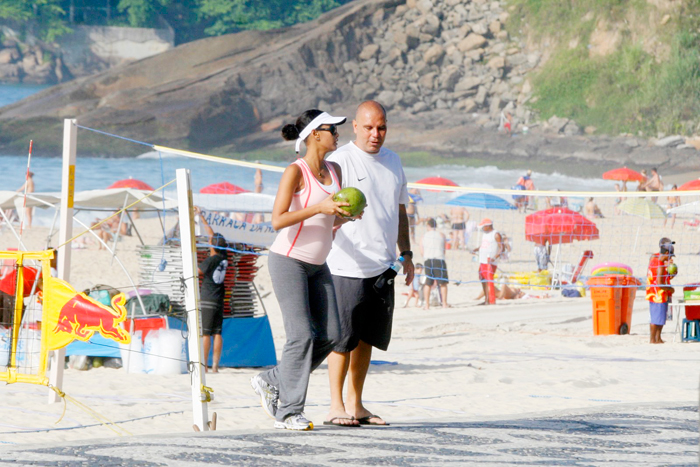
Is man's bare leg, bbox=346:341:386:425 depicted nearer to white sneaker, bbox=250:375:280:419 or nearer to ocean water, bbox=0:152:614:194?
white sneaker, bbox=250:375:280:419

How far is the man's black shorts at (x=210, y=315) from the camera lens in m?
7.31

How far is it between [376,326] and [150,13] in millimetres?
53922

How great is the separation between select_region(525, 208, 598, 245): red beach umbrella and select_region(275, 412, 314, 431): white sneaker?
1031cm

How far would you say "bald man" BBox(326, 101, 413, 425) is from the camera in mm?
4086

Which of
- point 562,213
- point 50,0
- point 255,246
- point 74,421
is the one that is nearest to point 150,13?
point 50,0

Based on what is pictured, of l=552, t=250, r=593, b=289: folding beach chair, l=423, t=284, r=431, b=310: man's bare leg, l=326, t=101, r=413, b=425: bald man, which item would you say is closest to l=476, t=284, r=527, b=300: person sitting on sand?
l=552, t=250, r=593, b=289: folding beach chair

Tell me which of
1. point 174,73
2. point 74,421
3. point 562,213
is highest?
point 174,73

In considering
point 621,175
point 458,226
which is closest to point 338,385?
point 458,226

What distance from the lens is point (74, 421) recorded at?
17.6ft

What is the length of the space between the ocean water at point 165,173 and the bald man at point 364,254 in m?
33.3

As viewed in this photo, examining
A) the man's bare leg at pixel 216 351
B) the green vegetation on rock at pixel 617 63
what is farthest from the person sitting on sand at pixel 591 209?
the green vegetation on rock at pixel 617 63

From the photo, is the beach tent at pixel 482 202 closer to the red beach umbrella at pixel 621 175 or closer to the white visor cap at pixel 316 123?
the red beach umbrella at pixel 621 175

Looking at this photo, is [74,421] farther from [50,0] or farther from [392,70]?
[50,0]

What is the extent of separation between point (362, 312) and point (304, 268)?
404 millimetres
